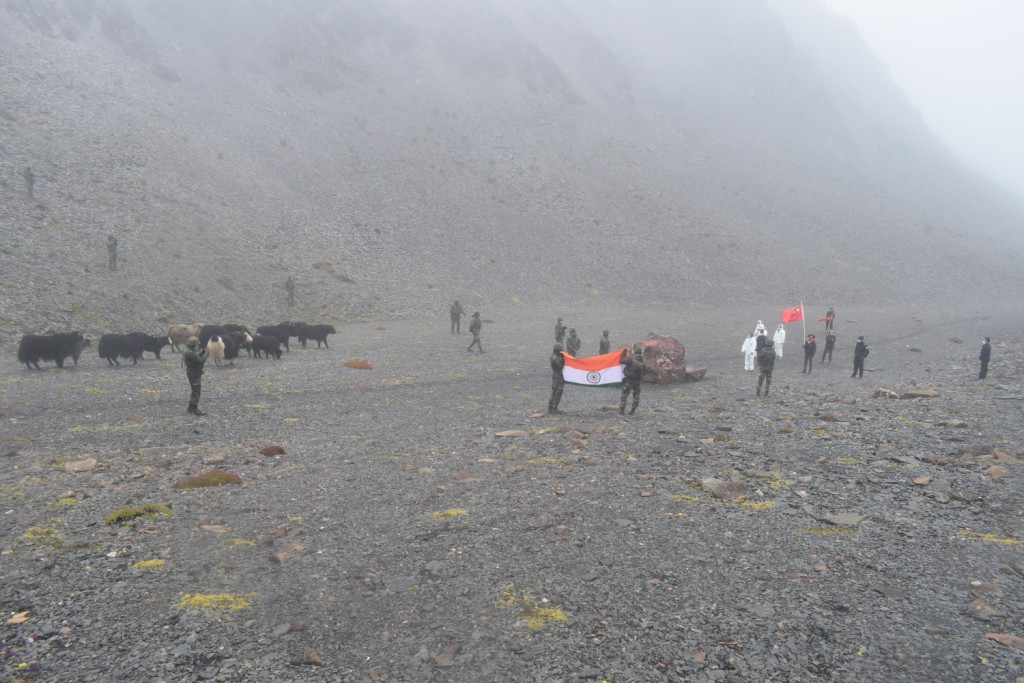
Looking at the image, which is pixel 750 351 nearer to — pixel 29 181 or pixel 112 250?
pixel 112 250

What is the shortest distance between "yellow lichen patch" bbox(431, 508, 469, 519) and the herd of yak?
1651 cm

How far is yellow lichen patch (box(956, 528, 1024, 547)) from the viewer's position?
29.8 feet

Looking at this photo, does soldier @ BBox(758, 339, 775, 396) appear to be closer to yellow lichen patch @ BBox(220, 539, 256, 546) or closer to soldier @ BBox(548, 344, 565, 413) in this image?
soldier @ BBox(548, 344, 565, 413)

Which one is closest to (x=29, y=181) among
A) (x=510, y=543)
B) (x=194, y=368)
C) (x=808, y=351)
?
(x=194, y=368)

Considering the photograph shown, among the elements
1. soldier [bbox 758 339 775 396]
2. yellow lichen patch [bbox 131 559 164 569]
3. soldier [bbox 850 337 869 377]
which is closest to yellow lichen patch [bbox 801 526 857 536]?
yellow lichen patch [bbox 131 559 164 569]

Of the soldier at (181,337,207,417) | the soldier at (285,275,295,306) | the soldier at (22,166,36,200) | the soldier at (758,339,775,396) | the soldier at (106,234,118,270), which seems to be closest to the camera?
the soldier at (181,337,207,417)

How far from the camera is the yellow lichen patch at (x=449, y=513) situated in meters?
10.1

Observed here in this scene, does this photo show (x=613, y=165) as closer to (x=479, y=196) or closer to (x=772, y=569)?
(x=479, y=196)

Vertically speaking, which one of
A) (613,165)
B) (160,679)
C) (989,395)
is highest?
(613,165)

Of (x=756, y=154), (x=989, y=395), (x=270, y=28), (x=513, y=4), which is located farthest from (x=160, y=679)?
(x=513, y=4)

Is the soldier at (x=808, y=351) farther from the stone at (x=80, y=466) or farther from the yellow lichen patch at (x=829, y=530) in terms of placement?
the stone at (x=80, y=466)

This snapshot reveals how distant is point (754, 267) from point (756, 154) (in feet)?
99.7

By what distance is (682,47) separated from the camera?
352 feet

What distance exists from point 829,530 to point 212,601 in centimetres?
817
